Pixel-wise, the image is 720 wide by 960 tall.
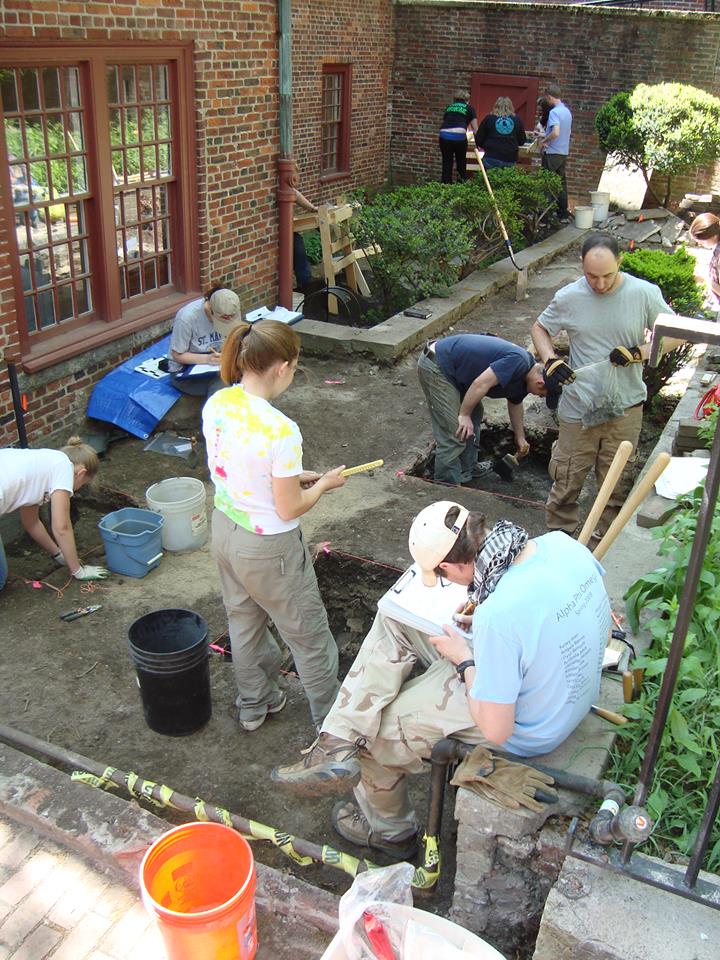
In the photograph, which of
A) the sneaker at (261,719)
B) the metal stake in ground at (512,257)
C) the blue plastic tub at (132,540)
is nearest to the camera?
the sneaker at (261,719)

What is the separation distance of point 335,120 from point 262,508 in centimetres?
1322

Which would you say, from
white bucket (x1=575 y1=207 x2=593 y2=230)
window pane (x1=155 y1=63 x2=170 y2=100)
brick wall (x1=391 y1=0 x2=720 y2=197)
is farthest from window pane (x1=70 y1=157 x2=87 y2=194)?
brick wall (x1=391 y1=0 x2=720 y2=197)

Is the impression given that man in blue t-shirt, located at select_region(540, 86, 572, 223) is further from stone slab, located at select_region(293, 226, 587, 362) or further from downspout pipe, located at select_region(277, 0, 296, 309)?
downspout pipe, located at select_region(277, 0, 296, 309)

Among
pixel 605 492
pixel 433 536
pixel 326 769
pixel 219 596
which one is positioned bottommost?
pixel 219 596

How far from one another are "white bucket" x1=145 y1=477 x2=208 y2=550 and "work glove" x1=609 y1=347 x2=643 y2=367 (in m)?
2.75

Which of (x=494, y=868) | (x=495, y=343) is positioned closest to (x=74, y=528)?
(x=495, y=343)

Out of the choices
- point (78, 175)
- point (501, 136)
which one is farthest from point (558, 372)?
point (501, 136)

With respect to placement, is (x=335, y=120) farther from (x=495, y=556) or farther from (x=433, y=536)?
(x=495, y=556)

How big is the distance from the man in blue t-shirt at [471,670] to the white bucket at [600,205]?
526 inches

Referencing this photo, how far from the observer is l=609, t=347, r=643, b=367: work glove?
5293 millimetres

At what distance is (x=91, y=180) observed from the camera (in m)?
7.03

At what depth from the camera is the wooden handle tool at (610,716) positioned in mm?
3230

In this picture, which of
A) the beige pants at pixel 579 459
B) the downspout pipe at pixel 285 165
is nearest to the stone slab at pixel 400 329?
the downspout pipe at pixel 285 165

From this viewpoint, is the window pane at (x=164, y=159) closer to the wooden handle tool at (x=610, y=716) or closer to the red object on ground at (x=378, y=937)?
the wooden handle tool at (x=610, y=716)
